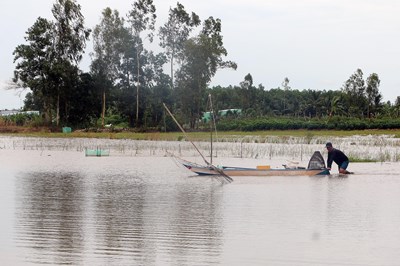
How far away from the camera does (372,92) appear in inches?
2790

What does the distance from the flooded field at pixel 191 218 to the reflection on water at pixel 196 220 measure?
0.02 m

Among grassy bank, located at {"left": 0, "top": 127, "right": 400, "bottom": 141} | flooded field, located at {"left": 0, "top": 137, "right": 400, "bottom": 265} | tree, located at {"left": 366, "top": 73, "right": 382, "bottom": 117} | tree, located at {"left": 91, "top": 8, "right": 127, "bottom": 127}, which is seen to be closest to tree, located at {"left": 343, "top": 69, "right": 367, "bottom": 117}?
tree, located at {"left": 366, "top": 73, "right": 382, "bottom": 117}

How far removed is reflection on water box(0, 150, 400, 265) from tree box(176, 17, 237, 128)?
32.9 m

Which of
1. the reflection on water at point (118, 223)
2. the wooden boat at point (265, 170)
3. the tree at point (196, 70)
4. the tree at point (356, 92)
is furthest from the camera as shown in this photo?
the tree at point (356, 92)

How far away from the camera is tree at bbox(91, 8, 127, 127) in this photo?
2282 inches

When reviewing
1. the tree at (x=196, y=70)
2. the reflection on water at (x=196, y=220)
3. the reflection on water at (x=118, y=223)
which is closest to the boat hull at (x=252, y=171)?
the reflection on water at (x=196, y=220)

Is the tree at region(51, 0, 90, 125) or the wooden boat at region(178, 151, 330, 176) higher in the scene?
the tree at region(51, 0, 90, 125)

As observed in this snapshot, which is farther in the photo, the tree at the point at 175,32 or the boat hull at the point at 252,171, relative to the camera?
the tree at the point at 175,32

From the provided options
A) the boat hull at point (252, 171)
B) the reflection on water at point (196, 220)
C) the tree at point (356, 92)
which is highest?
the tree at point (356, 92)

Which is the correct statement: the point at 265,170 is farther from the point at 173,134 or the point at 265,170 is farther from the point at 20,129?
the point at 20,129

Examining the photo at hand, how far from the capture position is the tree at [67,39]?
5638 cm

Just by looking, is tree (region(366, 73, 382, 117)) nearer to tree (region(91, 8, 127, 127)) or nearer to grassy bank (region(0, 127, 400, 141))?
grassy bank (region(0, 127, 400, 141))

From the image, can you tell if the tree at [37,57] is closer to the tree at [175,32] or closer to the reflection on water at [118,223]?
the tree at [175,32]

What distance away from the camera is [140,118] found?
58.0 m
